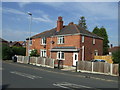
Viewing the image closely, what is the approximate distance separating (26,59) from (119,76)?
61.1ft

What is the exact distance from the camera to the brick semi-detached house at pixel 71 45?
28469 mm

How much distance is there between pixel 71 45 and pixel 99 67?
1065 centimetres

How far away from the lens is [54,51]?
1272 inches

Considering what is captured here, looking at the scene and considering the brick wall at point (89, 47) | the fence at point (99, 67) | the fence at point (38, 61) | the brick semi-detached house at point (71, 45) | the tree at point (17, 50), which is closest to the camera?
the fence at point (99, 67)

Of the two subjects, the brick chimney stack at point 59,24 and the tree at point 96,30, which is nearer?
the brick chimney stack at point 59,24

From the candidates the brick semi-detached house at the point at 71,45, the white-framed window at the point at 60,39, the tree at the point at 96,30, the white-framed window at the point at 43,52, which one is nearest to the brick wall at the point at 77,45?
the brick semi-detached house at the point at 71,45

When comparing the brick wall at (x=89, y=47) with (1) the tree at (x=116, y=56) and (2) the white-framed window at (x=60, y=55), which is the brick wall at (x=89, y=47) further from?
(1) the tree at (x=116, y=56)

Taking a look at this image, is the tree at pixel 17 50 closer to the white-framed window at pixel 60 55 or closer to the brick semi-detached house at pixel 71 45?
the brick semi-detached house at pixel 71 45

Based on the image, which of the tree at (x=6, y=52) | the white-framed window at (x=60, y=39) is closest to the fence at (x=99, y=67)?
the white-framed window at (x=60, y=39)

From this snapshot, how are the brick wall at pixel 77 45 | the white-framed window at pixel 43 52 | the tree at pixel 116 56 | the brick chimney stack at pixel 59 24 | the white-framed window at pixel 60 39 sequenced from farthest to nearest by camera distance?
the white-framed window at pixel 43 52 → the brick chimney stack at pixel 59 24 → the white-framed window at pixel 60 39 → the brick wall at pixel 77 45 → the tree at pixel 116 56

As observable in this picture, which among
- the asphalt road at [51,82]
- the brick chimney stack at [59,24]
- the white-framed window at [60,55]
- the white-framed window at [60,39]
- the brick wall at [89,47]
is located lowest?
the asphalt road at [51,82]

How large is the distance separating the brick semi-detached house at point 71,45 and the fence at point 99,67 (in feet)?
20.3

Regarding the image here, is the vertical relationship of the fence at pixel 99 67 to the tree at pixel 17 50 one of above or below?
below

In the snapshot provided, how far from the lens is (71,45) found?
2977cm
